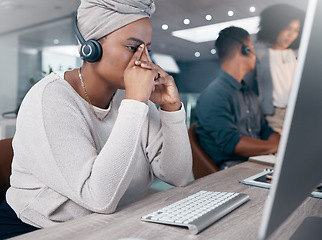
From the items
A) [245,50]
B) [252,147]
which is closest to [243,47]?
[245,50]

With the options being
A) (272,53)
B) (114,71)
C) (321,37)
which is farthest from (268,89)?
(321,37)

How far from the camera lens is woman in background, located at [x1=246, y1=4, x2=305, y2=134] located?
2512 mm

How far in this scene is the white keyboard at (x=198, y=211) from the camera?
2.14 ft

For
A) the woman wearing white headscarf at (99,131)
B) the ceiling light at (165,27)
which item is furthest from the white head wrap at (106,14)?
the ceiling light at (165,27)

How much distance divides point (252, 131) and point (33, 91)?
1666 millimetres

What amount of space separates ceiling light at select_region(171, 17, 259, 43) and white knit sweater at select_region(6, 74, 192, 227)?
182 centimetres

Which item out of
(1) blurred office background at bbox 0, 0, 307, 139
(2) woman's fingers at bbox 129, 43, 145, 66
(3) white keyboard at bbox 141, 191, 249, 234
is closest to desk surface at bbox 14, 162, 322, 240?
(3) white keyboard at bbox 141, 191, 249, 234

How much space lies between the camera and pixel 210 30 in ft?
8.64

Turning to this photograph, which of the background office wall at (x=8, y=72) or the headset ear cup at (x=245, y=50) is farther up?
the headset ear cup at (x=245, y=50)

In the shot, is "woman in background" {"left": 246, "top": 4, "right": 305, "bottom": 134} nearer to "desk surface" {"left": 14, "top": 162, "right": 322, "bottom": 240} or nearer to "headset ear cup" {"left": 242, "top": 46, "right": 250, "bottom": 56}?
"headset ear cup" {"left": 242, "top": 46, "right": 250, "bottom": 56}

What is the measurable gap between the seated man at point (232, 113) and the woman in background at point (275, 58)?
16cm

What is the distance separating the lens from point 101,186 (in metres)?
0.75

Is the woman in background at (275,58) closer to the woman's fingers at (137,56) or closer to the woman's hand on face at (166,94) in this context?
the woman's hand on face at (166,94)

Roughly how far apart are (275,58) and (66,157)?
7.46ft
